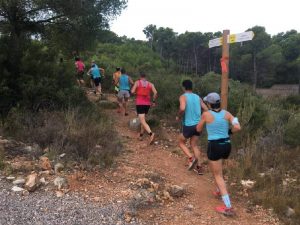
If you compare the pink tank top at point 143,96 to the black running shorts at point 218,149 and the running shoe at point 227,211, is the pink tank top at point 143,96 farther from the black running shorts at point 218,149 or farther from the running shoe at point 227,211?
the running shoe at point 227,211

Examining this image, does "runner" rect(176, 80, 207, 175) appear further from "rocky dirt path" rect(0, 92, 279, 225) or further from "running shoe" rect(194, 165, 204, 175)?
"rocky dirt path" rect(0, 92, 279, 225)

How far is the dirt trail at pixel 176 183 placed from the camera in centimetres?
541

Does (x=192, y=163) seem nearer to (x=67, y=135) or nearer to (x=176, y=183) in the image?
(x=176, y=183)

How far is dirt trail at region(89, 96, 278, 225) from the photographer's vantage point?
17.8ft

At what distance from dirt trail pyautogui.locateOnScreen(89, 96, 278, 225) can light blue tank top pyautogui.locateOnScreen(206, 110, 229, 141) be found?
1056 millimetres

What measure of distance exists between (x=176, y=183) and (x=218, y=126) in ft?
4.73

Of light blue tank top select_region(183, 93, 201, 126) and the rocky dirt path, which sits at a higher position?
light blue tank top select_region(183, 93, 201, 126)

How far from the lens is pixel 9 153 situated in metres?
6.90

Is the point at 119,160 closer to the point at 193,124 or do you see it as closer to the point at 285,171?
the point at 193,124

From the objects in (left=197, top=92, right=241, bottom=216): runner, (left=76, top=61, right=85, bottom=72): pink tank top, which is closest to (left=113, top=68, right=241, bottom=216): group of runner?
(left=197, top=92, right=241, bottom=216): runner

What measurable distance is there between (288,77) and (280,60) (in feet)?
11.4

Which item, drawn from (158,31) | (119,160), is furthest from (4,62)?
(158,31)

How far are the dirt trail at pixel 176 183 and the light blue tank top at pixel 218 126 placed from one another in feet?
3.46

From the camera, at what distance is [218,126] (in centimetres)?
566
